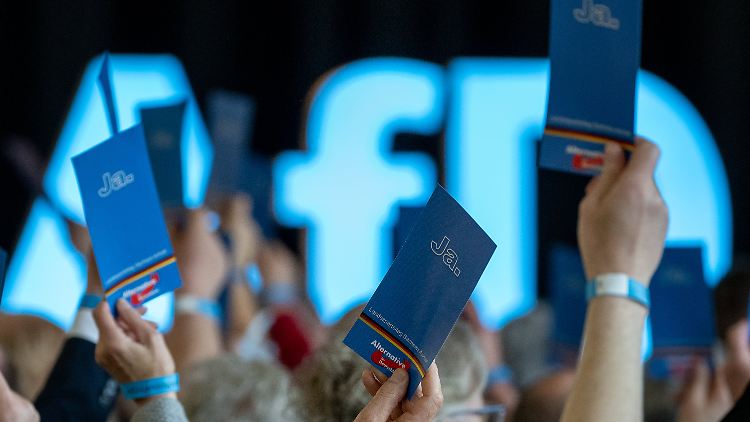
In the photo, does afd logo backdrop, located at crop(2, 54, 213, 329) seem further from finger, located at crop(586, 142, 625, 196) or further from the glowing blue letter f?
finger, located at crop(586, 142, 625, 196)

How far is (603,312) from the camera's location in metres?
1.33

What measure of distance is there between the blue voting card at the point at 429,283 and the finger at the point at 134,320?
15.3 inches

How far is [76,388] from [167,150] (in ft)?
1.70

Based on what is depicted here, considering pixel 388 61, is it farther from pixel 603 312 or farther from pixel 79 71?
pixel 603 312

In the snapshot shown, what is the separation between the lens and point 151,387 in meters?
1.41

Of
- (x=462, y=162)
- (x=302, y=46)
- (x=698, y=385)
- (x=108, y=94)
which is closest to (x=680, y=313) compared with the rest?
(x=698, y=385)

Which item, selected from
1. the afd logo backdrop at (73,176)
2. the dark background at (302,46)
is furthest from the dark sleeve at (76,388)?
the dark background at (302,46)

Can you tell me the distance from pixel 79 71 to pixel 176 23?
46cm

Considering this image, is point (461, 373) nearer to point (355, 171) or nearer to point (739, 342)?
point (739, 342)

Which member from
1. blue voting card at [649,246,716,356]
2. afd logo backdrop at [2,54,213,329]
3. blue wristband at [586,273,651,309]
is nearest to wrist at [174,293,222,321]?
blue voting card at [649,246,716,356]

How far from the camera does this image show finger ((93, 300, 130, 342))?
1406mm

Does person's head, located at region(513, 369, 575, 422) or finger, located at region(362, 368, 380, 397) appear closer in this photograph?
finger, located at region(362, 368, 380, 397)

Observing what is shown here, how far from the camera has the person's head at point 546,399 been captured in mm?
2096

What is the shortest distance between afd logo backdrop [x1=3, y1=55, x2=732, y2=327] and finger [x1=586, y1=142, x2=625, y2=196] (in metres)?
3.32
